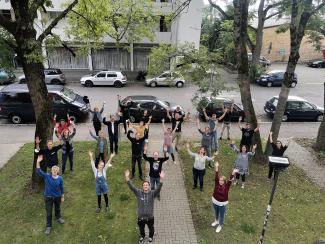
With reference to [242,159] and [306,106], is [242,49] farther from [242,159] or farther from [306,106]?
[306,106]

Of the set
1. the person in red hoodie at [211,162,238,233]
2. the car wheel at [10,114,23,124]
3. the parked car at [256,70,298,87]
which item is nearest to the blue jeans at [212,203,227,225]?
the person in red hoodie at [211,162,238,233]

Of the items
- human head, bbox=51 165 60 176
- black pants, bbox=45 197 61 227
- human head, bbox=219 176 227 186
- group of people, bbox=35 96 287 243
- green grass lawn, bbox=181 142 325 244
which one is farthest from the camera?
green grass lawn, bbox=181 142 325 244

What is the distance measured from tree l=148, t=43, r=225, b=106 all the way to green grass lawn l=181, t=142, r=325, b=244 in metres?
3.35

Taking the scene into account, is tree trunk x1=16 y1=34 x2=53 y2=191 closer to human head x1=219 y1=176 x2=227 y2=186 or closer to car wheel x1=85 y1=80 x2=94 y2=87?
human head x1=219 y1=176 x2=227 y2=186

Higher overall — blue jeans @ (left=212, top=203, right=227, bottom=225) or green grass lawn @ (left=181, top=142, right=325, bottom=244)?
blue jeans @ (left=212, top=203, right=227, bottom=225)

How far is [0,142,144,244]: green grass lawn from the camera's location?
28.9 ft

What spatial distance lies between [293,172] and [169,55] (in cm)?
652

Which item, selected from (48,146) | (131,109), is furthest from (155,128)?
(48,146)

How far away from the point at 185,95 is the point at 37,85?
50.0 ft

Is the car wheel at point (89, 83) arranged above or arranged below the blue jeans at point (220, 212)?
above

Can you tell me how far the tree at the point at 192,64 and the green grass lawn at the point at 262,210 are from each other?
3.35 metres

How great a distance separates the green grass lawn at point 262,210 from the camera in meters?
9.13

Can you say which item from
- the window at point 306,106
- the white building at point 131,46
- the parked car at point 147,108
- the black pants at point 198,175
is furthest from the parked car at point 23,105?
the white building at point 131,46

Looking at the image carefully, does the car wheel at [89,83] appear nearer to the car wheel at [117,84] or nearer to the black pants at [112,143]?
the car wheel at [117,84]
